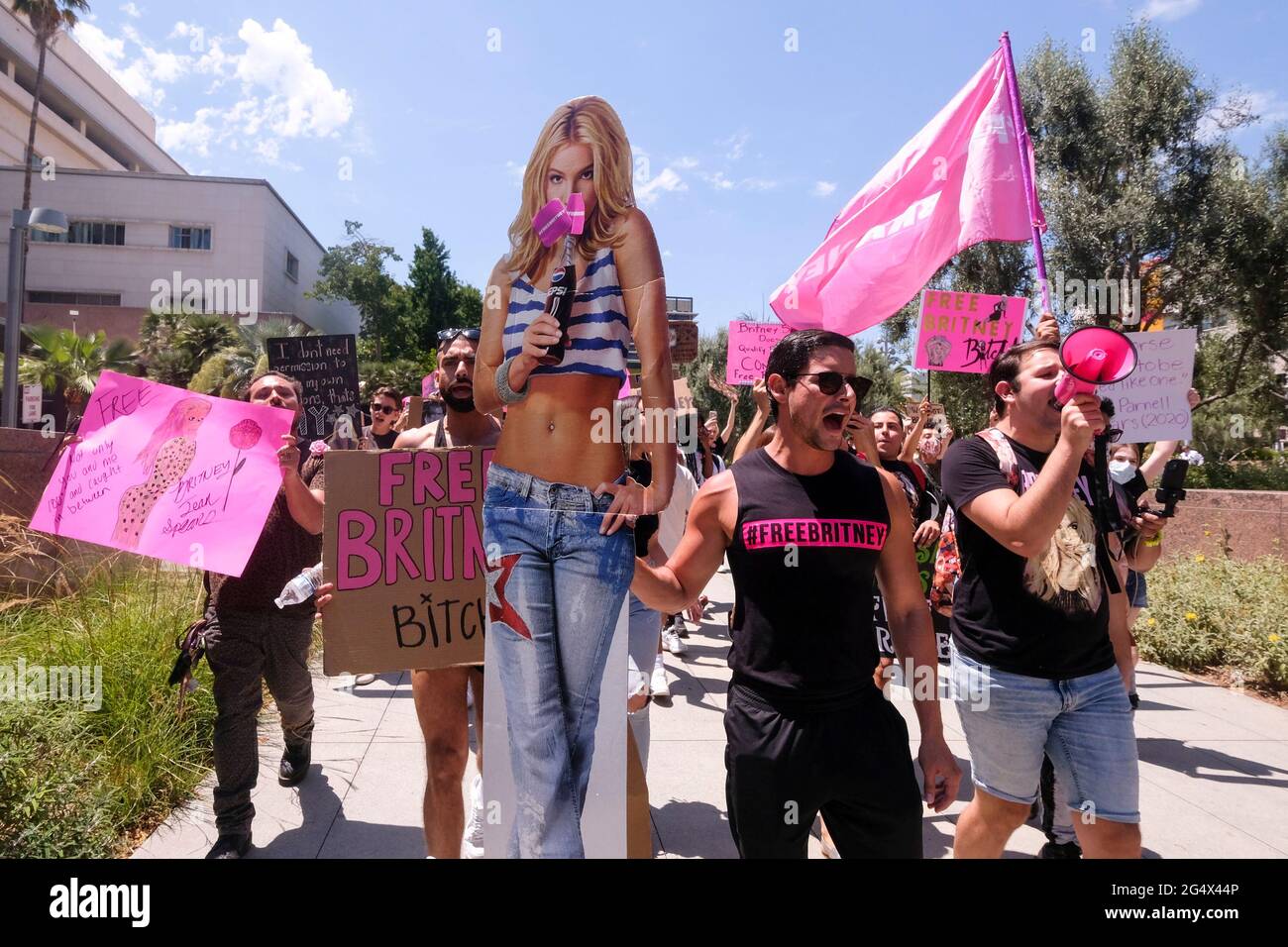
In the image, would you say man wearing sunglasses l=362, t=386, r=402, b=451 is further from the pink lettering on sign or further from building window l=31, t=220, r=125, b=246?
building window l=31, t=220, r=125, b=246

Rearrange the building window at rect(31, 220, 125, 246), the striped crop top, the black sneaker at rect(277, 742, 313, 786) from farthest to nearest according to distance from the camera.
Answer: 1. the building window at rect(31, 220, 125, 246)
2. the black sneaker at rect(277, 742, 313, 786)
3. the striped crop top

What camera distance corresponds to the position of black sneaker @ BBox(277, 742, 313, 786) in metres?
4.37

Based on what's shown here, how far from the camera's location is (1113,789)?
2.57 meters

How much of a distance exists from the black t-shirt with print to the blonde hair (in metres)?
1.49

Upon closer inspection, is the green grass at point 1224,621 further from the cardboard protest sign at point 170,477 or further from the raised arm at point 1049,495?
the cardboard protest sign at point 170,477

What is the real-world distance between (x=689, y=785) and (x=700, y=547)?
2.55 metres

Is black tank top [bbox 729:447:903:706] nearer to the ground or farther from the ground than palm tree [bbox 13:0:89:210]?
nearer to the ground

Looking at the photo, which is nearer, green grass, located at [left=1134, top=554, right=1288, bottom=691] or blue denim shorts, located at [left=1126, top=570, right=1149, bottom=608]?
blue denim shorts, located at [left=1126, top=570, right=1149, bottom=608]

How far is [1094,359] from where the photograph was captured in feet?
7.93

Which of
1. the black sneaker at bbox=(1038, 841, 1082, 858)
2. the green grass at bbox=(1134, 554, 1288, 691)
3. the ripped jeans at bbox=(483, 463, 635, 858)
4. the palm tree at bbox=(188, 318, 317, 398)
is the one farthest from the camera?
the palm tree at bbox=(188, 318, 317, 398)

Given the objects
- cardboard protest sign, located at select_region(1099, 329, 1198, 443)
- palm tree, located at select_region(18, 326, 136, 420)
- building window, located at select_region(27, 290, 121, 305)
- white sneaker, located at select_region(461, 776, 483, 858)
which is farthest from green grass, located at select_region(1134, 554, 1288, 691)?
Answer: building window, located at select_region(27, 290, 121, 305)

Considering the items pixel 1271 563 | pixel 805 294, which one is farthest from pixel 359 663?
pixel 1271 563

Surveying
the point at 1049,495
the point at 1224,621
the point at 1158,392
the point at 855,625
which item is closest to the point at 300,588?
the point at 855,625

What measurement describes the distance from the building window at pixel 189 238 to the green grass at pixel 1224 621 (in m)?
45.6
